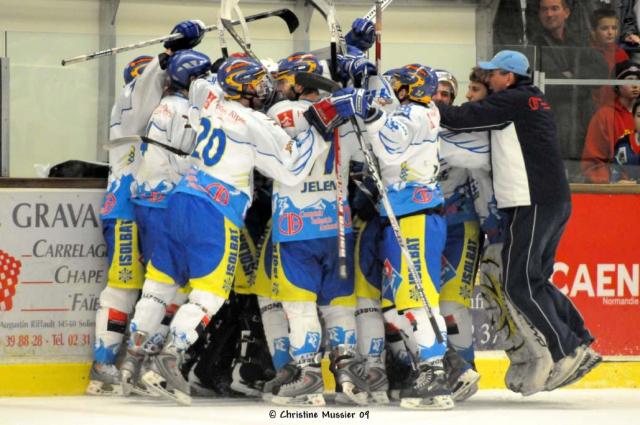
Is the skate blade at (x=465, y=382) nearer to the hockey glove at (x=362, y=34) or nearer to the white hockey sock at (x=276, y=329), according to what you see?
the white hockey sock at (x=276, y=329)

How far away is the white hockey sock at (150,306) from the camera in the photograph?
598cm

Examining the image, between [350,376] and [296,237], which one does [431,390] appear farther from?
[296,237]

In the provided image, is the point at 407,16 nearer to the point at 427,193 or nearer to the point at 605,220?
the point at 605,220

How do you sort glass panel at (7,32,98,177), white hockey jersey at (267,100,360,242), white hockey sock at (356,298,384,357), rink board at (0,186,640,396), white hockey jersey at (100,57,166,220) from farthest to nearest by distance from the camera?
1. glass panel at (7,32,98,177)
2. rink board at (0,186,640,396)
3. white hockey jersey at (100,57,166,220)
4. white hockey sock at (356,298,384,357)
5. white hockey jersey at (267,100,360,242)

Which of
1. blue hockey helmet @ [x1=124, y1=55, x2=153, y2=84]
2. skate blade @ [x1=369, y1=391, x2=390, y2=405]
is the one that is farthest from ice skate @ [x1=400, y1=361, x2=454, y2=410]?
Result: blue hockey helmet @ [x1=124, y1=55, x2=153, y2=84]

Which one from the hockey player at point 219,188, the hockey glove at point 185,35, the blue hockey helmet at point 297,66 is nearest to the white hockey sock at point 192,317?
the hockey player at point 219,188

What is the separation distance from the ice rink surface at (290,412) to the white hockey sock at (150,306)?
0.32 m

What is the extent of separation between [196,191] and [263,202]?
55 centimetres

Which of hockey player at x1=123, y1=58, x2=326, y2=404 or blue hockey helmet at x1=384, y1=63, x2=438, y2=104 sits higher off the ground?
blue hockey helmet at x1=384, y1=63, x2=438, y2=104

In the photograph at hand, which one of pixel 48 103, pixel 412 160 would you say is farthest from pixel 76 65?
pixel 412 160

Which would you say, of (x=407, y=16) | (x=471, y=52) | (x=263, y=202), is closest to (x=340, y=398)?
(x=263, y=202)

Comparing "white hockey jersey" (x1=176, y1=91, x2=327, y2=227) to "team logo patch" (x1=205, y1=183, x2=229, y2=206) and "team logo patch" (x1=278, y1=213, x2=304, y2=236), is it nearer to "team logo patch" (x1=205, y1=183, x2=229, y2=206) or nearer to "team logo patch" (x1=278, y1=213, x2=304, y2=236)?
"team logo patch" (x1=205, y1=183, x2=229, y2=206)

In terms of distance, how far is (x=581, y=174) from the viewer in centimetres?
716

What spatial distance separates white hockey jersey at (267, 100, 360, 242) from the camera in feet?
19.4
